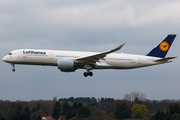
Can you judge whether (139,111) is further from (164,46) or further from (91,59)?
(91,59)

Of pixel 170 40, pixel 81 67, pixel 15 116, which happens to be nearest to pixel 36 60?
pixel 81 67

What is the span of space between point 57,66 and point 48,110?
5262 centimetres

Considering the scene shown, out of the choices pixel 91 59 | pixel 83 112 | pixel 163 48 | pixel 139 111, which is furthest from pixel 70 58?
pixel 139 111

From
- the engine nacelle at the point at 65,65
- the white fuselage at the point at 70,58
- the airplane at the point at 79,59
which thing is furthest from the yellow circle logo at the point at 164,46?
the engine nacelle at the point at 65,65

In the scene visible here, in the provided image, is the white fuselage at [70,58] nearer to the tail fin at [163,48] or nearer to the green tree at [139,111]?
the tail fin at [163,48]

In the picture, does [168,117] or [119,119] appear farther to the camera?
[119,119]

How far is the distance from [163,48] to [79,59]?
589 inches

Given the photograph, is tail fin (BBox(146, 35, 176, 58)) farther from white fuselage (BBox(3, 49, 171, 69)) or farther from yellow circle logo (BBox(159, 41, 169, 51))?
white fuselage (BBox(3, 49, 171, 69))

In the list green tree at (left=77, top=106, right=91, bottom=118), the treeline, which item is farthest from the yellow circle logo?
green tree at (left=77, top=106, right=91, bottom=118)

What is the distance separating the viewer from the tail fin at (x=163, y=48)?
48594mm

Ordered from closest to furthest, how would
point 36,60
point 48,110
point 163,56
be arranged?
point 36,60, point 163,56, point 48,110

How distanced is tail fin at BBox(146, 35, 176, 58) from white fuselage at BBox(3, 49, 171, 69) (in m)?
1.34

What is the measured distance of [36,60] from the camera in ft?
147

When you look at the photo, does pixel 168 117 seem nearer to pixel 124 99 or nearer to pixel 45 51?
pixel 124 99
